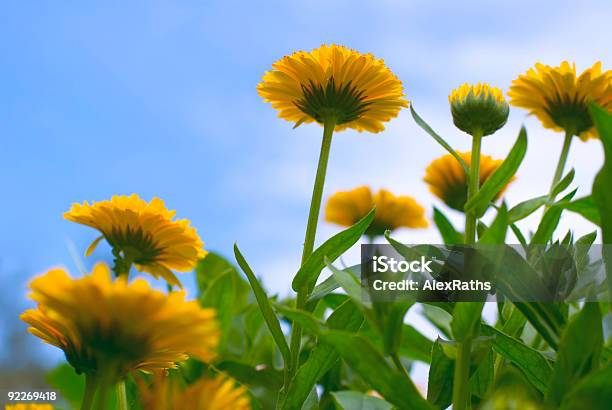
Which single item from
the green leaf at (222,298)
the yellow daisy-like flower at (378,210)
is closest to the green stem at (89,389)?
the green leaf at (222,298)

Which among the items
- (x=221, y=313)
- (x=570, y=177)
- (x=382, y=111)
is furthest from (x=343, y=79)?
(x=221, y=313)

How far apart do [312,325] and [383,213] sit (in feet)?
3.82

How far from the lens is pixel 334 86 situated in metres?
0.78

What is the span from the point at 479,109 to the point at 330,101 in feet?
0.56

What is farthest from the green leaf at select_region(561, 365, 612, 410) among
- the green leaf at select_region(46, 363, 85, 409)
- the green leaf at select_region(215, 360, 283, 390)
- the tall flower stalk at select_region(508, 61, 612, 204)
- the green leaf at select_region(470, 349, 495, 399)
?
the green leaf at select_region(46, 363, 85, 409)

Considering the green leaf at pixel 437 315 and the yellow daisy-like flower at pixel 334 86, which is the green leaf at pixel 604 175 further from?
the yellow daisy-like flower at pixel 334 86

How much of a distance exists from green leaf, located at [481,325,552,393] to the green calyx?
0.26 m

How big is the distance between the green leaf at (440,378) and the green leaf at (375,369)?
5.4 inches

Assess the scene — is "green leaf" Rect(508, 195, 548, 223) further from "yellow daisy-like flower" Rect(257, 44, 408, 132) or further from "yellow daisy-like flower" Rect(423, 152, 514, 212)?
"yellow daisy-like flower" Rect(423, 152, 514, 212)

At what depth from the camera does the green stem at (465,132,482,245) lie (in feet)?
2.23

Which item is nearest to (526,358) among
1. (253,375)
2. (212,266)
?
(253,375)

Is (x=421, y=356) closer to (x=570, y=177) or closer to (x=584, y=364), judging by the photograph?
(x=570, y=177)

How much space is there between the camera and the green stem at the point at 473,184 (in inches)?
26.7

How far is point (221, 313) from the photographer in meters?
1.15
